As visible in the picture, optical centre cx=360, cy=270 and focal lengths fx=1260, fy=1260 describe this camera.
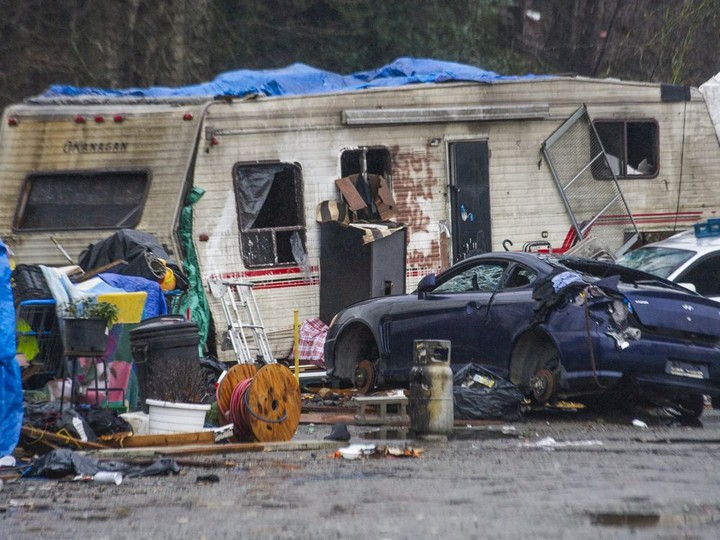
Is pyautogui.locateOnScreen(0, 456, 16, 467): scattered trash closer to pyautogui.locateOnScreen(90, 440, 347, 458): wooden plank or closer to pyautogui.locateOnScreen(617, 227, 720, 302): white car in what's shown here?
pyautogui.locateOnScreen(90, 440, 347, 458): wooden plank

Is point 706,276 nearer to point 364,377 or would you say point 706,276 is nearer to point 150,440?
point 364,377

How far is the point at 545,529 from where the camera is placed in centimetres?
582

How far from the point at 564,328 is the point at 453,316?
1453 millimetres

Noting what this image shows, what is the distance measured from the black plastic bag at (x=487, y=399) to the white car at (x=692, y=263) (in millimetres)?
4012

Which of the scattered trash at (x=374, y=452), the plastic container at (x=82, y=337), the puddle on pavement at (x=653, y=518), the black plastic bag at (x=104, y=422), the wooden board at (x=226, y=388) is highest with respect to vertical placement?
the plastic container at (x=82, y=337)

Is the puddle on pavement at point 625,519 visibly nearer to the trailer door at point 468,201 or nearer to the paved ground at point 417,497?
the paved ground at point 417,497

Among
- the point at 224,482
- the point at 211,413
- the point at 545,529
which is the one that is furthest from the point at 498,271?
the point at 545,529

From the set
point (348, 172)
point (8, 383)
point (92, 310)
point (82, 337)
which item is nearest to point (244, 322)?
point (348, 172)

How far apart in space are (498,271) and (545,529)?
6.27 m

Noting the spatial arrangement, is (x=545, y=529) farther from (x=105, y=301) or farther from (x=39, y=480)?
(x=105, y=301)

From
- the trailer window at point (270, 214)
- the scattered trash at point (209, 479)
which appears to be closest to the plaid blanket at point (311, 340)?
the trailer window at point (270, 214)

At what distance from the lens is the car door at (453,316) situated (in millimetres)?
11445

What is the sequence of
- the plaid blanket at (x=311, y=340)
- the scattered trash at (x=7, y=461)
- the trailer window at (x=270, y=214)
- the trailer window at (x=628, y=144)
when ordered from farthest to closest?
the trailer window at (x=628, y=144) < the trailer window at (x=270, y=214) < the plaid blanket at (x=311, y=340) < the scattered trash at (x=7, y=461)

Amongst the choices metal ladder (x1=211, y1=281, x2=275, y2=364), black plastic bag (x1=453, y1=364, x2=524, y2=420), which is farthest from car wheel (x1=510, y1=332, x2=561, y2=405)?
metal ladder (x1=211, y1=281, x2=275, y2=364)
